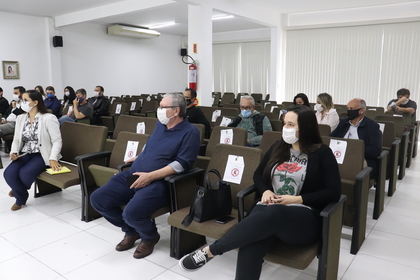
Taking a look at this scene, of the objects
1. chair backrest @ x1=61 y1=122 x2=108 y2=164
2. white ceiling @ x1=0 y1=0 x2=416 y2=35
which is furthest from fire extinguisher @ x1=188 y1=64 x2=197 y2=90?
chair backrest @ x1=61 y1=122 x2=108 y2=164

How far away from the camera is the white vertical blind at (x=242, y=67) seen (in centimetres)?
1191

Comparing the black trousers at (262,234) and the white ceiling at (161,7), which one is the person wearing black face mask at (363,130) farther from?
the white ceiling at (161,7)

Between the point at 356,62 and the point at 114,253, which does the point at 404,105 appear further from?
the point at 114,253

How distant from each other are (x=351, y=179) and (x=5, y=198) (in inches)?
139

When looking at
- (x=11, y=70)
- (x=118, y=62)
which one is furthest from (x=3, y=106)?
(x=118, y=62)

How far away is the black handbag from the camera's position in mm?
2123

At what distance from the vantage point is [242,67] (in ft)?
40.7

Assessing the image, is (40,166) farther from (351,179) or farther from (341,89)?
(341,89)

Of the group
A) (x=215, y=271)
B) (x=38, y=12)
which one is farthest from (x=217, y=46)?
(x=215, y=271)

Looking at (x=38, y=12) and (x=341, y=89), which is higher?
(x=38, y=12)

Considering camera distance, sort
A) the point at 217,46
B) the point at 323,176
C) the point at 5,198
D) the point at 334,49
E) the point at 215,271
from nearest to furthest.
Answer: the point at 323,176 < the point at 215,271 < the point at 5,198 < the point at 334,49 < the point at 217,46

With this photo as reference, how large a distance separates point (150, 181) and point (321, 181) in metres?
1.18

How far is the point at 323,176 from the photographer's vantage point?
2.01 meters

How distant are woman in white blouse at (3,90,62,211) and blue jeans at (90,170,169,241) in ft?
3.43
